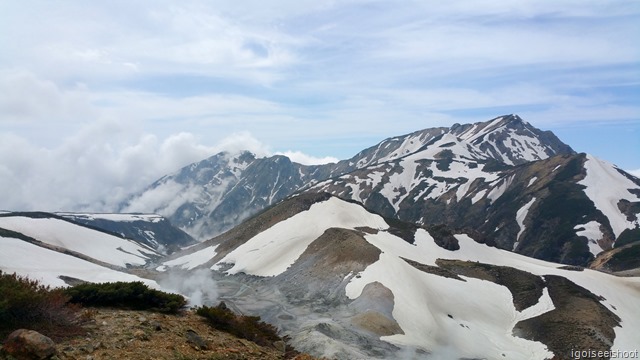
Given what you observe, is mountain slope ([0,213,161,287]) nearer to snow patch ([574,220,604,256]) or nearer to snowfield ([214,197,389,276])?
snowfield ([214,197,389,276])

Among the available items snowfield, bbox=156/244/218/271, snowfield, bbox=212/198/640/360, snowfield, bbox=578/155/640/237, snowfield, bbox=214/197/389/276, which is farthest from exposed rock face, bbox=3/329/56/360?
snowfield, bbox=578/155/640/237

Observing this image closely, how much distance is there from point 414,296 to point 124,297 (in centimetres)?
5067

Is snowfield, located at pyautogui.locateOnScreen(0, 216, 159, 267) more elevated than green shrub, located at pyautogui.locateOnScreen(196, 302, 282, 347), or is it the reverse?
snowfield, located at pyautogui.locateOnScreen(0, 216, 159, 267)

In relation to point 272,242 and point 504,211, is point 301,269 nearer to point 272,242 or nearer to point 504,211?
point 272,242

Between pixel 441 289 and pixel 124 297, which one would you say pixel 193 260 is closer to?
pixel 441 289

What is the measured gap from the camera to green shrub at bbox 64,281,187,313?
17.5 m

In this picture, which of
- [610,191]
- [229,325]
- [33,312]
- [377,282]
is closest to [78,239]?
[377,282]

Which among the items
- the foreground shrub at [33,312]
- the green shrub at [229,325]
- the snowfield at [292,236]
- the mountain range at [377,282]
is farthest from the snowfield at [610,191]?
the foreground shrub at [33,312]

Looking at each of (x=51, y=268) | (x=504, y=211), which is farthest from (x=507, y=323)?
(x=504, y=211)

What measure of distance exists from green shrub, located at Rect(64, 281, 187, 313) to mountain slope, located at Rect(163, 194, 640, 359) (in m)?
24.4

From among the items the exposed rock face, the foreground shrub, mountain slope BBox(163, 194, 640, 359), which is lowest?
the exposed rock face

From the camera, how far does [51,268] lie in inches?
2699

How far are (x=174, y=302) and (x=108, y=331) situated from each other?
13.8 ft

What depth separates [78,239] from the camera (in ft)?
444
